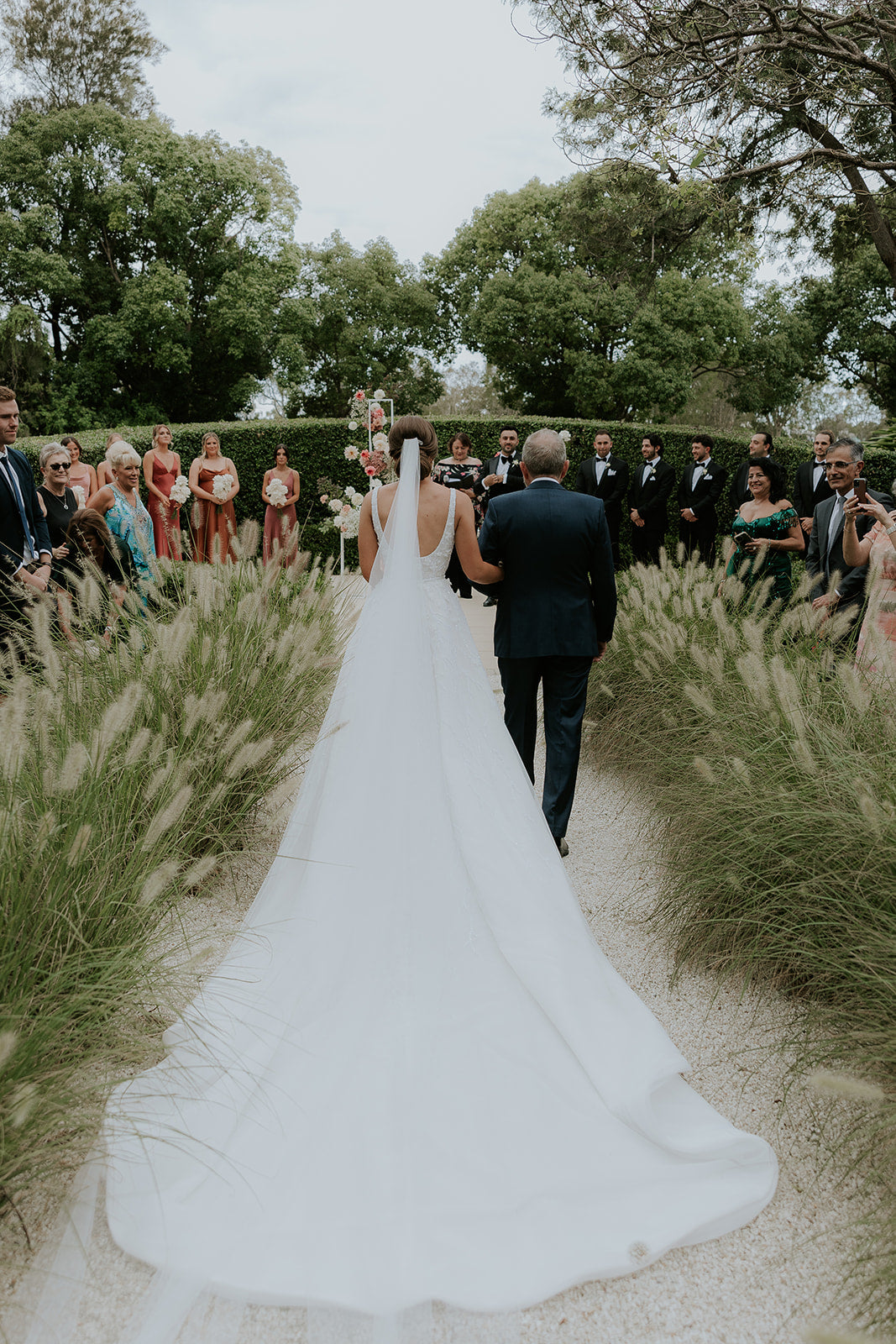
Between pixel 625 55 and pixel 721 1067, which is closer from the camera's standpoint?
pixel 721 1067

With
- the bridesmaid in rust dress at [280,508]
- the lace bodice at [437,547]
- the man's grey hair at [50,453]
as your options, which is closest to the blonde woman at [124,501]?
the man's grey hair at [50,453]

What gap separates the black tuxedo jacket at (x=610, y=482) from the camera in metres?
11.7

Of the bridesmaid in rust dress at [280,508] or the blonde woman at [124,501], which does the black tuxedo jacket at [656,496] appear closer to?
the bridesmaid in rust dress at [280,508]

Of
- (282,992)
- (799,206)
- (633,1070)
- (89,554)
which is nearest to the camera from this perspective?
(633,1070)

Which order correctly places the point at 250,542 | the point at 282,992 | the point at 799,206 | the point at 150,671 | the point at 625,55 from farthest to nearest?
the point at 799,206 → the point at 625,55 → the point at 250,542 → the point at 150,671 → the point at 282,992

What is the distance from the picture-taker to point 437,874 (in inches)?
122

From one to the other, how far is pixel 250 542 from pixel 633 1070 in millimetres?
3252

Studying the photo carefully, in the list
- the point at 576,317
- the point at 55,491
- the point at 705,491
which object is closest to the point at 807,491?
the point at 705,491

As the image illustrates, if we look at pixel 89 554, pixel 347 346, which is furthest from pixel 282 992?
pixel 347 346

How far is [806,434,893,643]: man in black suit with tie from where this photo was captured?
510cm

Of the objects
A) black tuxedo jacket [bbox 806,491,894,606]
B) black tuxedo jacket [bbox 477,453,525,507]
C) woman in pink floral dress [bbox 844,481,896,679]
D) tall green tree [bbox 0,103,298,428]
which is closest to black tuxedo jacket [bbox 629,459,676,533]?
black tuxedo jacket [bbox 477,453,525,507]

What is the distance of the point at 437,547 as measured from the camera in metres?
4.01

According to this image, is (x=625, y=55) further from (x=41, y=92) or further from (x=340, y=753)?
(x=41, y=92)

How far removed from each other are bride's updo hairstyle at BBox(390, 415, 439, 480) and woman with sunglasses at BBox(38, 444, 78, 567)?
116 inches
